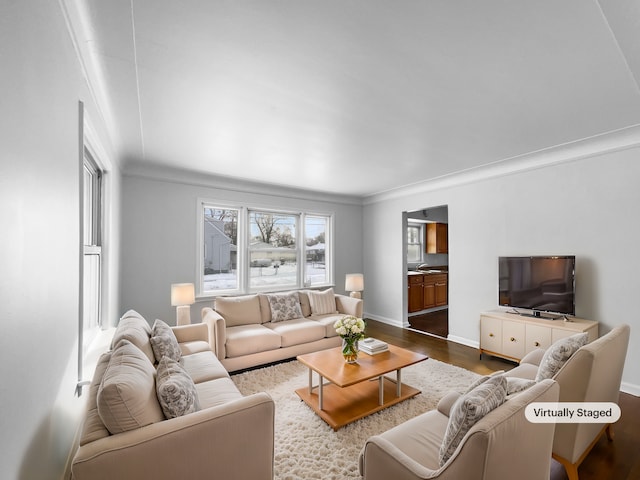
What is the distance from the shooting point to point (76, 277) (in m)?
1.63

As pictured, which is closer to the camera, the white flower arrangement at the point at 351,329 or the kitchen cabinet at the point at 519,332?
the white flower arrangement at the point at 351,329

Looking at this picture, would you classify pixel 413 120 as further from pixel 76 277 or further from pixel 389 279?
pixel 389 279

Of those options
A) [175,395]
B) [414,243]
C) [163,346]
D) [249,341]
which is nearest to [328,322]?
[249,341]

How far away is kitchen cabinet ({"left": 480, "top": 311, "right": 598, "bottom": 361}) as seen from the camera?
10.2 ft

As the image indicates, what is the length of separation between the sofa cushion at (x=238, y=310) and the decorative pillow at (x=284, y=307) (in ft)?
0.68

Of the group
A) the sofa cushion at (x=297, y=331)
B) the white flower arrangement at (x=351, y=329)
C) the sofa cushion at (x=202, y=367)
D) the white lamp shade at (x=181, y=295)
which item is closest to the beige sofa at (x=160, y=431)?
the sofa cushion at (x=202, y=367)

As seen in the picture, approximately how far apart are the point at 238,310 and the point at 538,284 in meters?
3.74

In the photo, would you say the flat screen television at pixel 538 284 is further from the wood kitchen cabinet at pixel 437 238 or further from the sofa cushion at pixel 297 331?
the wood kitchen cabinet at pixel 437 238

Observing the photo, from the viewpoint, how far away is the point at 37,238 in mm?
1052

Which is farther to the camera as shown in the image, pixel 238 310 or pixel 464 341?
pixel 464 341

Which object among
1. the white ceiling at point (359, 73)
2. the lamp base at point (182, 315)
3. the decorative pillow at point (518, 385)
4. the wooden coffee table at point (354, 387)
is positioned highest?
the white ceiling at point (359, 73)

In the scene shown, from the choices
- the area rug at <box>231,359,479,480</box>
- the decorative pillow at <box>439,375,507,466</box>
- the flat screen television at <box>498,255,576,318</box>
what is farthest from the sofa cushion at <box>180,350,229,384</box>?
the flat screen television at <box>498,255,576,318</box>

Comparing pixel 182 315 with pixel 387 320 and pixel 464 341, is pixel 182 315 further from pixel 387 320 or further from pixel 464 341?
pixel 464 341

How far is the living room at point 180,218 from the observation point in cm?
94
